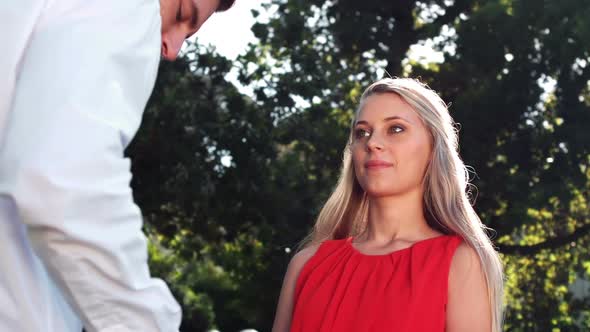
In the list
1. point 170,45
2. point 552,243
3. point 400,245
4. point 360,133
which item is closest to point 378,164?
point 360,133

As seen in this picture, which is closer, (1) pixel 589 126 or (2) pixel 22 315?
(2) pixel 22 315

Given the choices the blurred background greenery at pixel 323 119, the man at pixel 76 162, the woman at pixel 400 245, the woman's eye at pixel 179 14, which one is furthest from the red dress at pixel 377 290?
the blurred background greenery at pixel 323 119

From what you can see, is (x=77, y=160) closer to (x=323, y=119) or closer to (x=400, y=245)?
(x=400, y=245)

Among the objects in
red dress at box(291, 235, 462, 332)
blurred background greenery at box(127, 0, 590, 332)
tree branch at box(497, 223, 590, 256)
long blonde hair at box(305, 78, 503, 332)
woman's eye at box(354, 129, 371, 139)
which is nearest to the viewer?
red dress at box(291, 235, 462, 332)

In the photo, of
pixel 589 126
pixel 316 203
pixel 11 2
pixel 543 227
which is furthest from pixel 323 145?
pixel 11 2

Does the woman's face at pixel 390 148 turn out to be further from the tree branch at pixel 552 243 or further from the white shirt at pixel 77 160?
the tree branch at pixel 552 243

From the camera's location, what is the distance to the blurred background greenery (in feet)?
32.2

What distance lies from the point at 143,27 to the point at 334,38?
35.0ft

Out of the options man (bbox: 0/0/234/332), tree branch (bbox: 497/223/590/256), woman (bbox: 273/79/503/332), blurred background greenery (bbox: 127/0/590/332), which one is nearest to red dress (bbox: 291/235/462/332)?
woman (bbox: 273/79/503/332)

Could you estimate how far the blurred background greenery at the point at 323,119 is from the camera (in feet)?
32.2

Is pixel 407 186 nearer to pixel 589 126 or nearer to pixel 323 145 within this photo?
pixel 323 145

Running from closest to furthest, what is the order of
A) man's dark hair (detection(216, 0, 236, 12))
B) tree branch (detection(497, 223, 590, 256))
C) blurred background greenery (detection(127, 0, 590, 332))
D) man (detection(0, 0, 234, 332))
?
man (detection(0, 0, 234, 332)) → man's dark hair (detection(216, 0, 236, 12)) → blurred background greenery (detection(127, 0, 590, 332)) → tree branch (detection(497, 223, 590, 256))

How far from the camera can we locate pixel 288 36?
1065cm

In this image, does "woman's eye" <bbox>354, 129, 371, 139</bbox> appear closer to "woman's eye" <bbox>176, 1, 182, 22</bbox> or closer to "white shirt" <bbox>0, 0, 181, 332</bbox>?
"woman's eye" <bbox>176, 1, 182, 22</bbox>
